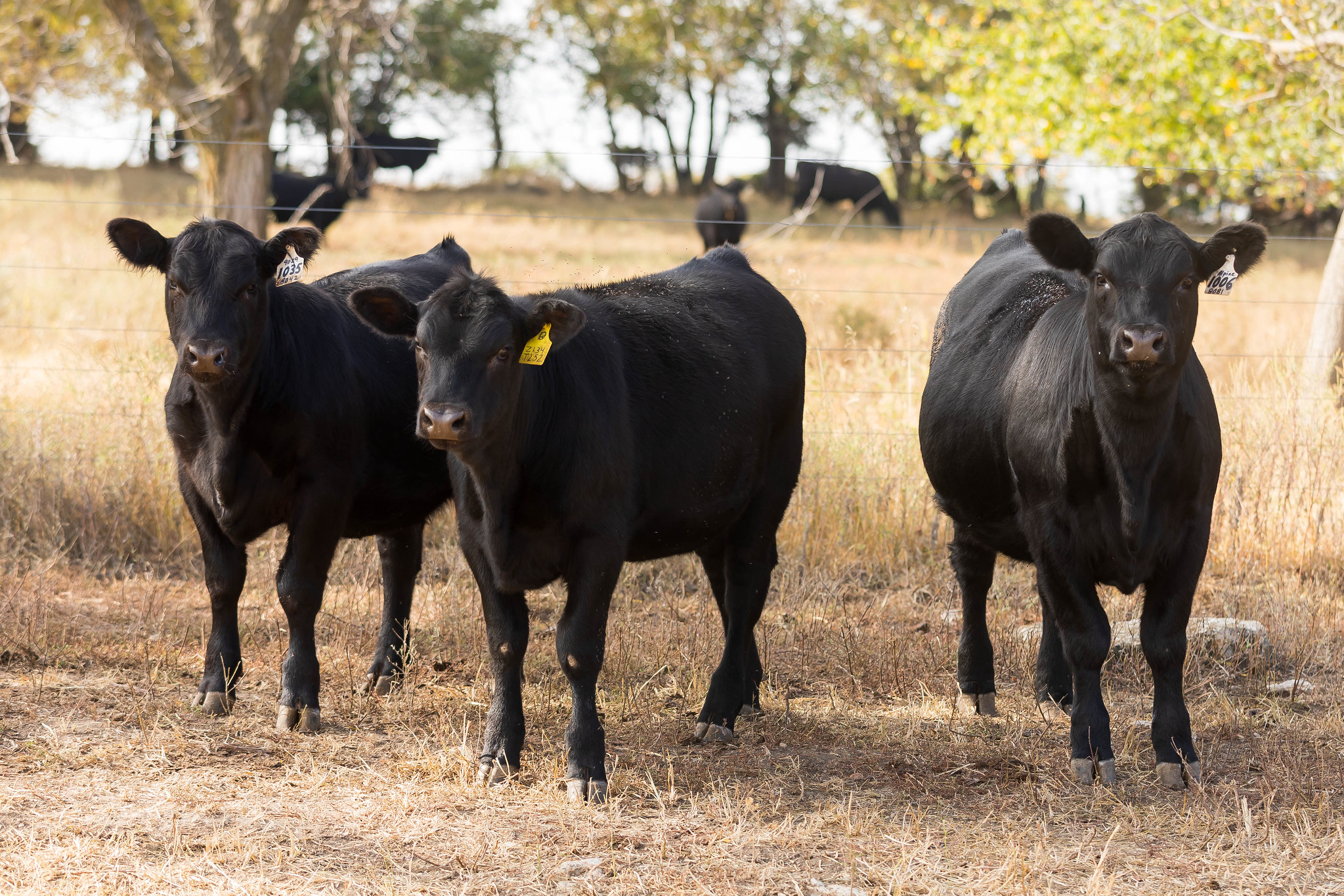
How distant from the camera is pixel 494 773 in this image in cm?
463

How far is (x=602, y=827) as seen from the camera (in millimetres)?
4230

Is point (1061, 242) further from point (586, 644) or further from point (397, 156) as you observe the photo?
point (397, 156)

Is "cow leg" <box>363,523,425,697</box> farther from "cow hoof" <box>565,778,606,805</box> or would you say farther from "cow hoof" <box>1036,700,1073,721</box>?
"cow hoof" <box>1036,700,1073,721</box>

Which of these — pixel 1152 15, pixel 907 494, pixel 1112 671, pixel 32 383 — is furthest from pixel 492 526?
pixel 1152 15

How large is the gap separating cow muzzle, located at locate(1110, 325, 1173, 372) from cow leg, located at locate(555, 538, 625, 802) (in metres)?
1.96

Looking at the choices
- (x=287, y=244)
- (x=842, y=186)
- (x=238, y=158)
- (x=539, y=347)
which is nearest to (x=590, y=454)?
(x=539, y=347)

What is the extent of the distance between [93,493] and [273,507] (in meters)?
3.04

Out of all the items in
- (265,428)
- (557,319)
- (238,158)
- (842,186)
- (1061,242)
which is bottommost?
(265,428)

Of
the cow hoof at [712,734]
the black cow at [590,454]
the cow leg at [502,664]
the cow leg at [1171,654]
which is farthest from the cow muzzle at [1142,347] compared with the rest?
the cow leg at [502,664]

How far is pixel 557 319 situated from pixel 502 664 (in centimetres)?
137

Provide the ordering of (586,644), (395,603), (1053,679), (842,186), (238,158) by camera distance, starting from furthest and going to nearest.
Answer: (842,186), (238,158), (395,603), (1053,679), (586,644)

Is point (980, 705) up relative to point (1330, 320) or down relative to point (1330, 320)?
down

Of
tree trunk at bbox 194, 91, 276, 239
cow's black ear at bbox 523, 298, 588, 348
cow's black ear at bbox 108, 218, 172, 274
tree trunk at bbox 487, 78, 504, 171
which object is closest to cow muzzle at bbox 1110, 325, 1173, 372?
cow's black ear at bbox 523, 298, 588, 348

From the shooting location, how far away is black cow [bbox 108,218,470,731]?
5.23 metres
